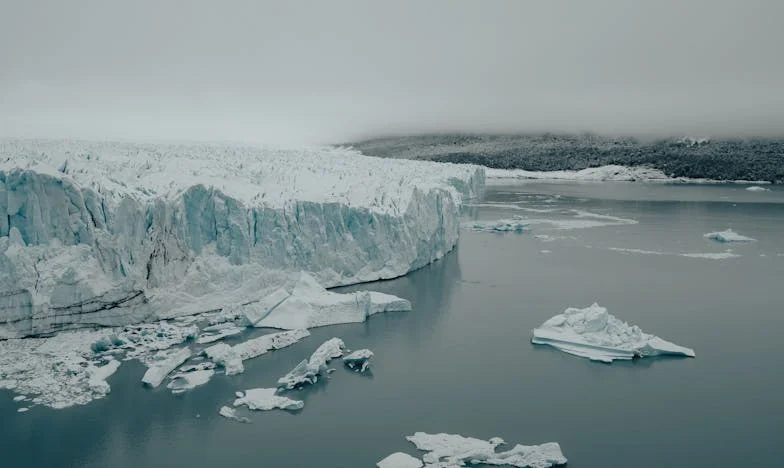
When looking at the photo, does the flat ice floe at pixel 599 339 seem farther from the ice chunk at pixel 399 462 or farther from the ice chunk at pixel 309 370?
the ice chunk at pixel 399 462

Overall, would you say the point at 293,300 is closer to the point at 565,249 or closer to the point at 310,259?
the point at 310,259

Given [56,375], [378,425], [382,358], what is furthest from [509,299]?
[56,375]

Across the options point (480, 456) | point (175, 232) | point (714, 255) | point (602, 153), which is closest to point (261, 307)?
point (175, 232)

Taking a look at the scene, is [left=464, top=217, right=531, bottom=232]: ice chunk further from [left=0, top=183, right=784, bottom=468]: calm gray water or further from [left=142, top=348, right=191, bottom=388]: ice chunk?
[left=142, top=348, right=191, bottom=388]: ice chunk

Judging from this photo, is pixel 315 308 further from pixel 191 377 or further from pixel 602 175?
pixel 602 175

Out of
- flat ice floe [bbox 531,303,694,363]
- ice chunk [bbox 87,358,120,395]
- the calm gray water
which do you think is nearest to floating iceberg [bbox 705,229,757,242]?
the calm gray water
